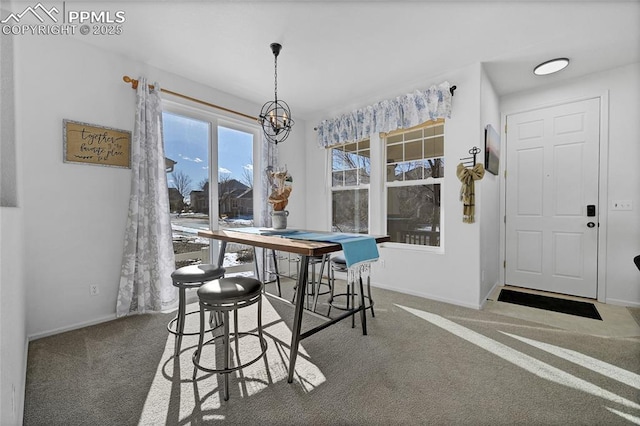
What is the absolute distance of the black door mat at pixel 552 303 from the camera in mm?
2893

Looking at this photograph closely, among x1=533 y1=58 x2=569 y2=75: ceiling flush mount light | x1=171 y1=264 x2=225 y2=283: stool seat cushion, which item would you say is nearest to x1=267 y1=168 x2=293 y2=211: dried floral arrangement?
x1=171 y1=264 x2=225 y2=283: stool seat cushion

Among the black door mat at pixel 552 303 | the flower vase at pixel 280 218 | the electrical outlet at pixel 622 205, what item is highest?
the electrical outlet at pixel 622 205

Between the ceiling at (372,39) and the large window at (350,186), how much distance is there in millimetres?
1037

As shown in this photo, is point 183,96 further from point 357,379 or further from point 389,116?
point 357,379

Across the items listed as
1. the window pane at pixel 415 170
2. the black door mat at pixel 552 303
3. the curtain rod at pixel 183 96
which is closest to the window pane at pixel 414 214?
the window pane at pixel 415 170

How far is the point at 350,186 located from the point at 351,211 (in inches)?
15.6

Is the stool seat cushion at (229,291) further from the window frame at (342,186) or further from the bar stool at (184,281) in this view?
the window frame at (342,186)

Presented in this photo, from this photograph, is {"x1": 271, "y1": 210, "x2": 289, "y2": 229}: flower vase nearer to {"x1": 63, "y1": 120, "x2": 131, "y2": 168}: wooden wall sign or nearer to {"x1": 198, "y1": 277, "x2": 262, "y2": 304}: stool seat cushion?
{"x1": 198, "y1": 277, "x2": 262, "y2": 304}: stool seat cushion

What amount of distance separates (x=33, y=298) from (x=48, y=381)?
Result: 3.08ft

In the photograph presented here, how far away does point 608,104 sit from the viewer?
3.12m

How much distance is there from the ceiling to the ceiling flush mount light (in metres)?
0.08

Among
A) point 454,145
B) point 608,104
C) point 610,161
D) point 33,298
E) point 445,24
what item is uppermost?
point 445,24

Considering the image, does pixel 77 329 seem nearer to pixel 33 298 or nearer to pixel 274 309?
pixel 33 298

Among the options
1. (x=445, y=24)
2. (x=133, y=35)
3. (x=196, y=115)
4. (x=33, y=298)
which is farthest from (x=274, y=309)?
(x=445, y=24)
